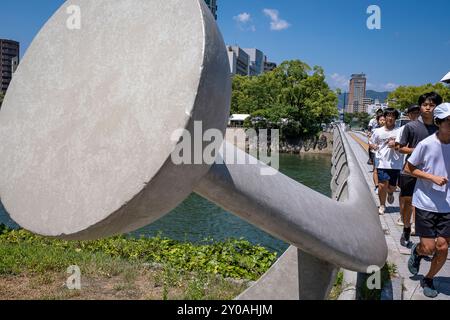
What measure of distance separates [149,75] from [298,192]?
41.9 inches

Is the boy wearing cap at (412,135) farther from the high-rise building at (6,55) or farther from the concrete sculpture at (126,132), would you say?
the high-rise building at (6,55)

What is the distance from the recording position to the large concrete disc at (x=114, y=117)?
1675mm

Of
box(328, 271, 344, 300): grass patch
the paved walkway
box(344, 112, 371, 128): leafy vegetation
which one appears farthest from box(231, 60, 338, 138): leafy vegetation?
box(344, 112, 371, 128): leafy vegetation

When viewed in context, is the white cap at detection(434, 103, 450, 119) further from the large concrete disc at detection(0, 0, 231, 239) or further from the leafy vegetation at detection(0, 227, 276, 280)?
the leafy vegetation at detection(0, 227, 276, 280)

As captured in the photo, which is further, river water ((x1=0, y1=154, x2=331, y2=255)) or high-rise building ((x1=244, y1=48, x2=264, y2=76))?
high-rise building ((x1=244, y1=48, x2=264, y2=76))

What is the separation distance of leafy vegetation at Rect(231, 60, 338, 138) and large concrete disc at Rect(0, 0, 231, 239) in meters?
37.6

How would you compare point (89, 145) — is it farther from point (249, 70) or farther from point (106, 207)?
point (249, 70)

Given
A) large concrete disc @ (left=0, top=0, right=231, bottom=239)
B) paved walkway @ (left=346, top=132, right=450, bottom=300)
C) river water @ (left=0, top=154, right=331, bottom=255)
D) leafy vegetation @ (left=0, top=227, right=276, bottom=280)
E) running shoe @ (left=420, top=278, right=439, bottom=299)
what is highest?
large concrete disc @ (left=0, top=0, right=231, bottom=239)

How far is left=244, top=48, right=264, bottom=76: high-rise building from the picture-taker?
12279cm

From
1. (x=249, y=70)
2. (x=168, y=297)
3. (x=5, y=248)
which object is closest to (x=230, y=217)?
(x=5, y=248)

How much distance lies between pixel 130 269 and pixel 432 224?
3.10 meters

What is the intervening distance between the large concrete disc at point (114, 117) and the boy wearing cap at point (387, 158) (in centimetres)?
438

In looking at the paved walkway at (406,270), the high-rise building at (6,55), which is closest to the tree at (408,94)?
the paved walkway at (406,270)
